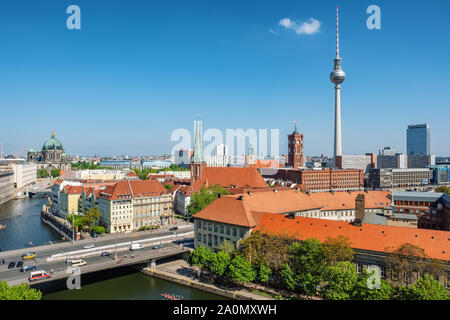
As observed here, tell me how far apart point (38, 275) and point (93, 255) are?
9.94 meters

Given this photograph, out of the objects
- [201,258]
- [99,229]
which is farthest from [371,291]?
[99,229]

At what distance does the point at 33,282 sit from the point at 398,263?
116 feet

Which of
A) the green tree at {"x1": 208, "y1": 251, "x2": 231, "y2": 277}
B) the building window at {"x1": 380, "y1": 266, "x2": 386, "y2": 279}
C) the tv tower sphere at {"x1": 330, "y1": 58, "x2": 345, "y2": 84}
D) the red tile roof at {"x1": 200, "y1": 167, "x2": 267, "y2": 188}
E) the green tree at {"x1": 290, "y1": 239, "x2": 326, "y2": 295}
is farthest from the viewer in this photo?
the tv tower sphere at {"x1": 330, "y1": 58, "x2": 345, "y2": 84}

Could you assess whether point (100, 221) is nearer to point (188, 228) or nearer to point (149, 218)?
point (149, 218)

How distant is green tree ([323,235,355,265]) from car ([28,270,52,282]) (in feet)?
94.8

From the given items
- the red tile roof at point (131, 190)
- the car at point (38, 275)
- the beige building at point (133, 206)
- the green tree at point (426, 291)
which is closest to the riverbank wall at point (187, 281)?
the car at point (38, 275)

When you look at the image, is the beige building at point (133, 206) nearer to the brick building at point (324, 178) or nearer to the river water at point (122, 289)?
the river water at point (122, 289)

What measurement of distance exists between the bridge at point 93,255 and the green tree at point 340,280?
23.0 m

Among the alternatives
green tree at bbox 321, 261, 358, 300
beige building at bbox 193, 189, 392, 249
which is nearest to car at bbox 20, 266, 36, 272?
beige building at bbox 193, 189, 392, 249

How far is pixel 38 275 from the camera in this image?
37.2 m

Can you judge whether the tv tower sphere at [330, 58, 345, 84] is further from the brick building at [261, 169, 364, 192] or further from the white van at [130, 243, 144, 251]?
the white van at [130, 243, 144, 251]

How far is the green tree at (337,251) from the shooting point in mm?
33781

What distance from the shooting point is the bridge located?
3934cm
